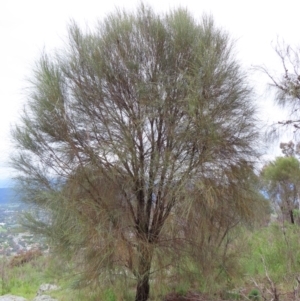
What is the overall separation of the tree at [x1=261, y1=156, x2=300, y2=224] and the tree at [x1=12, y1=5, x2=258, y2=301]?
2390 millimetres

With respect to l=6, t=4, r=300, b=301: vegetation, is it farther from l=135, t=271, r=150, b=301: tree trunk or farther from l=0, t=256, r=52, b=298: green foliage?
l=0, t=256, r=52, b=298: green foliage

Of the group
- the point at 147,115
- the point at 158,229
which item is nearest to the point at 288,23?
the point at 147,115

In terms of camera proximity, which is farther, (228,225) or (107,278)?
(228,225)

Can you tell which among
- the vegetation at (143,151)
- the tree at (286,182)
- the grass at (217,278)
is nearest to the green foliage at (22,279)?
the grass at (217,278)

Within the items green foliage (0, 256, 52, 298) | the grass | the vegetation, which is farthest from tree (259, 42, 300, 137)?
green foliage (0, 256, 52, 298)

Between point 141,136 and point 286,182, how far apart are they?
13.2 ft

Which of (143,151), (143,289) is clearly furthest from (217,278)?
(143,151)

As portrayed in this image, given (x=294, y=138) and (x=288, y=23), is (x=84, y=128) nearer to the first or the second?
(x=294, y=138)

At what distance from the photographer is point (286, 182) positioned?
7.38m

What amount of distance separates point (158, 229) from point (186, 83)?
1825mm

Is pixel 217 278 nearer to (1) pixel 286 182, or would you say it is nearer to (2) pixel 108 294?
(2) pixel 108 294

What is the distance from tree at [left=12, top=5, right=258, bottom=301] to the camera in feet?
14.4

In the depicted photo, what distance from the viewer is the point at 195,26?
469 centimetres

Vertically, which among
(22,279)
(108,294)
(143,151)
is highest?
(143,151)
